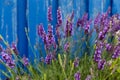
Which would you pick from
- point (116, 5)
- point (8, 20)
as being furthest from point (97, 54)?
point (8, 20)

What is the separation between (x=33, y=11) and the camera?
118 inches

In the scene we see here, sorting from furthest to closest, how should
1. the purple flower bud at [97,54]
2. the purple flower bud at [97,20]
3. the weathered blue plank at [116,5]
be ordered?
the weathered blue plank at [116,5] → the purple flower bud at [97,20] → the purple flower bud at [97,54]

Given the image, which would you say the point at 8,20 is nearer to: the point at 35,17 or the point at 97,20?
the point at 35,17

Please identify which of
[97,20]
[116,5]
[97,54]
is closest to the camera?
[97,54]

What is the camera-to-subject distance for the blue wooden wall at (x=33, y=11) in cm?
298

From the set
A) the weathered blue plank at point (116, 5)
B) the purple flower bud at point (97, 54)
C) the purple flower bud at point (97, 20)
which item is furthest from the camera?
the weathered blue plank at point (116, 5)

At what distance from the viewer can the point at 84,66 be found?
2625mm

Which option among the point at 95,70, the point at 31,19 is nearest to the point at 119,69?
the point at 95,70

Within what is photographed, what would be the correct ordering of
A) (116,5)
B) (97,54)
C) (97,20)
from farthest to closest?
(116,5), (97,20), (97,54)

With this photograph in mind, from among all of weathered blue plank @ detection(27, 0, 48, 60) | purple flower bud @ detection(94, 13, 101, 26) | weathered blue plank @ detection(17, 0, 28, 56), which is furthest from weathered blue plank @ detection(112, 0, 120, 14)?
weathered blue plank @ detection(17, 0, 28, 56)

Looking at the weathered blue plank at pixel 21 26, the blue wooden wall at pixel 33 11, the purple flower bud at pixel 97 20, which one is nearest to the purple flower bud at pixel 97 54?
the purple flower bud at pixel 97 20

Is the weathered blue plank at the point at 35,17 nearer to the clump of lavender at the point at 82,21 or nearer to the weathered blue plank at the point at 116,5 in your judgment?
the clump of lavender at the point at 82,21

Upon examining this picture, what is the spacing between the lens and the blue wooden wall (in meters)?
2.98

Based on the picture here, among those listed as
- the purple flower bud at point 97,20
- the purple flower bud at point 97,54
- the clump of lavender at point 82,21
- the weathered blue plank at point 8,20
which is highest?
the weathered blue plank at point 8,20
